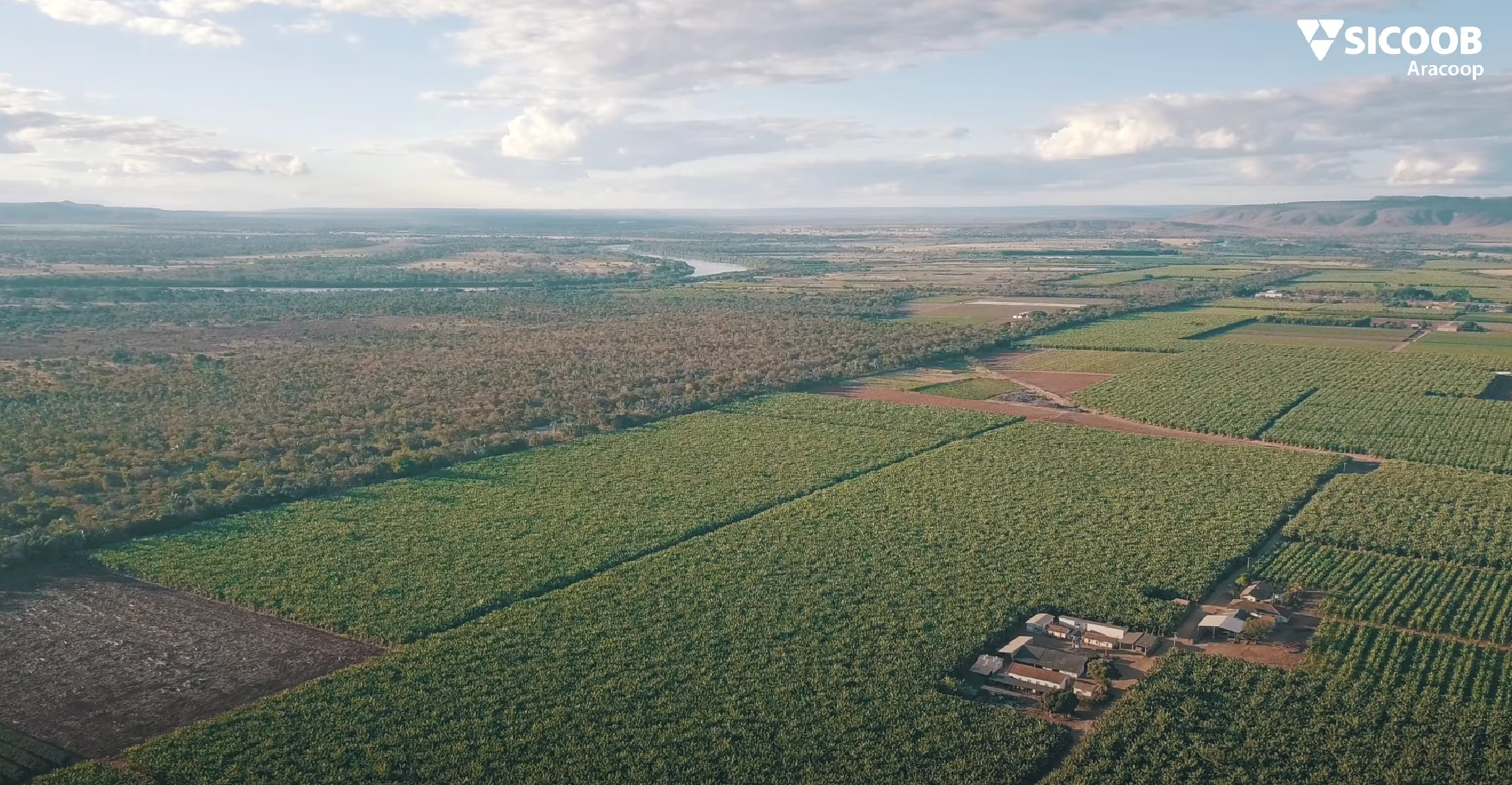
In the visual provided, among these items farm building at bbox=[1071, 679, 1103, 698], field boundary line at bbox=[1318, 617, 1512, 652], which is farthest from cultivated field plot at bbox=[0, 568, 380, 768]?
field boundary line at bbox=[1318, 617, 1512, 652]

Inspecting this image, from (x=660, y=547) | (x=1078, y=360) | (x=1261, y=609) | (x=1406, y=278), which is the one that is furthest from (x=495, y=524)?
(x=1406, y=278)

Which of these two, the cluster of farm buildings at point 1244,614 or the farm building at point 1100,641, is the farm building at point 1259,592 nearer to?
the cluster of farm buildings at point 1244,614

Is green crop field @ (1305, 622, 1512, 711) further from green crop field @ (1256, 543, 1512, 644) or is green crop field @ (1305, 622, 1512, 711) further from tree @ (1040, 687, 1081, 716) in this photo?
tree @ (1040, 687, 1081, 716)

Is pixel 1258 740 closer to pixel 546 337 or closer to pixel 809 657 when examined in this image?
pixel 809 657

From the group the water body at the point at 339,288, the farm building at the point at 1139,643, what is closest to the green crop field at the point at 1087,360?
the farm building at the point at 1139,643

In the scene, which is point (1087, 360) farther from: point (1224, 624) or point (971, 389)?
point (1224, 624)

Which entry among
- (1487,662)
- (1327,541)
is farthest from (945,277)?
(1487,662)
